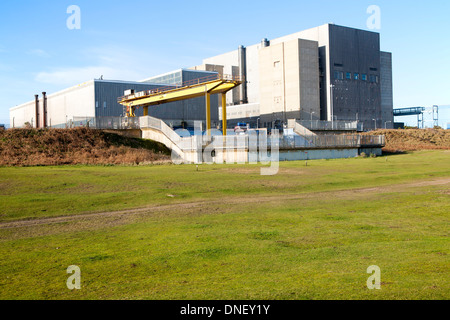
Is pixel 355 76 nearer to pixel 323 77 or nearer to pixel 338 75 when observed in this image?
pixel 338 75

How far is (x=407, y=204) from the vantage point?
752 inches

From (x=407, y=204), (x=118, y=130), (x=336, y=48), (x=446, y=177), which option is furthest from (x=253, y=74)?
(x=407, y=204)

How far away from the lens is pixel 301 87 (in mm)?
85938

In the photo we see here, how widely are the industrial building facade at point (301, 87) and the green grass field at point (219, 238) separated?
170ft

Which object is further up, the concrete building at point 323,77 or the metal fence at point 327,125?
the concrete building at point 323,77

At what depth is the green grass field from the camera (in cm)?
830

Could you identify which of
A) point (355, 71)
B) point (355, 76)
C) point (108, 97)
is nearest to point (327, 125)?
point (355, 76)

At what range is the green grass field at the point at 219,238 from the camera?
830 cm

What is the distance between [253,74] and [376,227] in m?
99.7

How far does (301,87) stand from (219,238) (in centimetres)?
7639

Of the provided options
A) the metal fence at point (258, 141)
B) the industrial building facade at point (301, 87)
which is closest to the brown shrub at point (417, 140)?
the industrial building facade at point (301, 87)

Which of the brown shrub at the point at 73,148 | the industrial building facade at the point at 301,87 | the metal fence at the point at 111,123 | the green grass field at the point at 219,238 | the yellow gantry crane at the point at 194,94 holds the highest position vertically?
the industrial building facade at the point at 301,87

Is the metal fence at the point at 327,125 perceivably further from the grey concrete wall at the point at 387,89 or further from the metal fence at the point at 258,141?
the grey concrete wall at the point at 387,89
